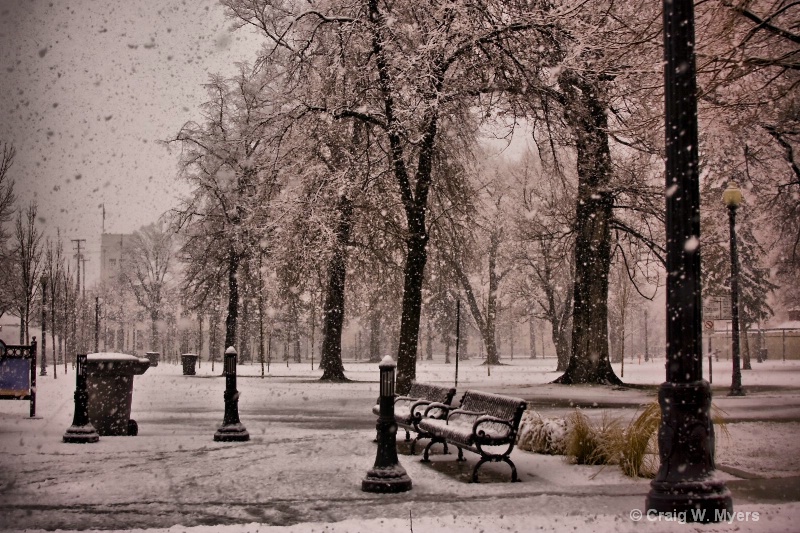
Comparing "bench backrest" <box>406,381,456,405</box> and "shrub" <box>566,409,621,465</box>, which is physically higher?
"bench backrest" <box>406,381,456,405</box>

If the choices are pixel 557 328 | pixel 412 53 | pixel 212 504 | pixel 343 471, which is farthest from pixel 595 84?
pixel 557 328

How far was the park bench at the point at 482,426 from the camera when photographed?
27.5ft

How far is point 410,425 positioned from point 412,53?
339 inches

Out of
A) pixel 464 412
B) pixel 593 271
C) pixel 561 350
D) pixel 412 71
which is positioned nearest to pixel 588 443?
pixel 464 412

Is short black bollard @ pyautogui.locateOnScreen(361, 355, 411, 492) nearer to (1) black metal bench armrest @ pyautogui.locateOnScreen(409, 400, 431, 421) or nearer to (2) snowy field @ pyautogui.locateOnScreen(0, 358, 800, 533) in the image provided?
(2) snowy field @ pyautogui.locateOnScreen(0, 358, 800, 533)

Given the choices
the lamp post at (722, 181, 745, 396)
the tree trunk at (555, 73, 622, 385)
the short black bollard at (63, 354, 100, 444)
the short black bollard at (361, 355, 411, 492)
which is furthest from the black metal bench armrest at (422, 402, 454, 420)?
the tree trunk at (555, 73, 622, 385)

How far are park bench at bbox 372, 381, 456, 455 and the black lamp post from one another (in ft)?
14.9

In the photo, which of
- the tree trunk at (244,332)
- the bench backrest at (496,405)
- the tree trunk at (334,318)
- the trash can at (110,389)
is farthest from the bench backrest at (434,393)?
the tree trunk at (244,332)

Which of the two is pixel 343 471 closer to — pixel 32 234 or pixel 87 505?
pixel 87 505

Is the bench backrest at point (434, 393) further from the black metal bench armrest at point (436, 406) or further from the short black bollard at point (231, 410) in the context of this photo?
the short black bollard at point (231, 410)

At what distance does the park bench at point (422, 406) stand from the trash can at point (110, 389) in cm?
392

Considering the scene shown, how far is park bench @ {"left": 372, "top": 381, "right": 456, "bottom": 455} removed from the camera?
10.5 metres

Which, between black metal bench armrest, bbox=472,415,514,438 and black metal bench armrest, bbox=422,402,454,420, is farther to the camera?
black metal bench armrest, bbox=422,402,454,420

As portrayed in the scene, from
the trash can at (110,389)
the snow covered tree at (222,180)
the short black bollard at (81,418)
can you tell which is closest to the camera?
the short black bollard at (81,418)
